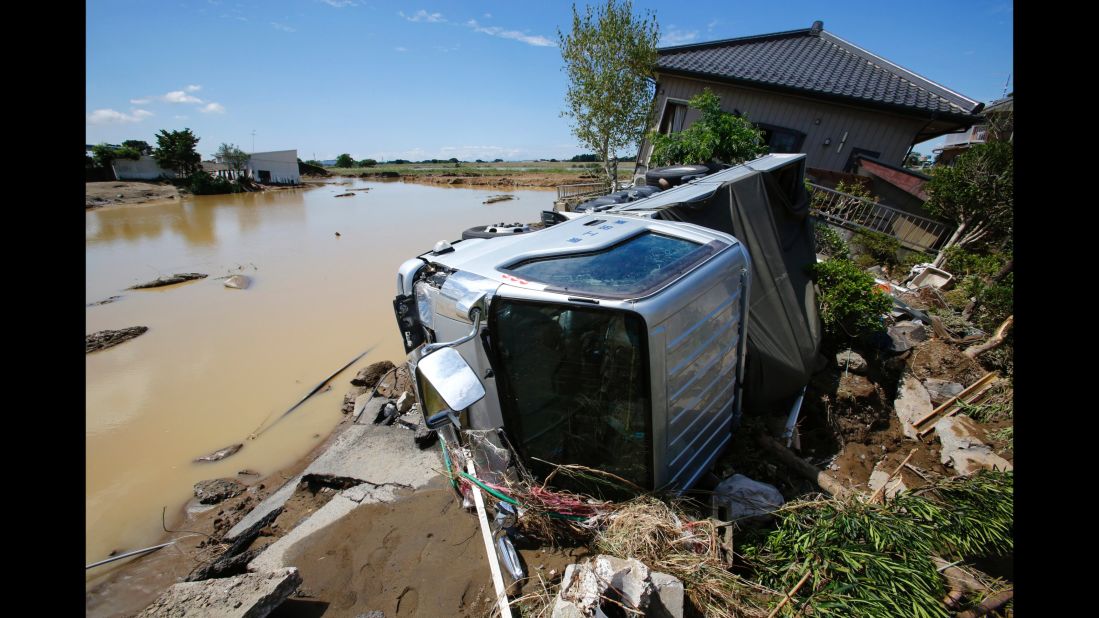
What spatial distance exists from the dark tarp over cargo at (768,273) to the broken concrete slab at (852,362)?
0.33 meters

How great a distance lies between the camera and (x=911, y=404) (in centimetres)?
439

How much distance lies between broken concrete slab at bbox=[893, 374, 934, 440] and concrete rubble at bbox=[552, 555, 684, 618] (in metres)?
3.60

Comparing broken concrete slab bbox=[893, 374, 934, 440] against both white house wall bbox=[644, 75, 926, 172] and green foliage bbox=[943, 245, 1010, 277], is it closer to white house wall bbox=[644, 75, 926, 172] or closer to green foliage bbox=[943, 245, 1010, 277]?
green foliage bbox=[943, 245, 1010, 277]

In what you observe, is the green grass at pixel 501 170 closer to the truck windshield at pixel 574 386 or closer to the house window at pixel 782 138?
the house window at pixel 782 138

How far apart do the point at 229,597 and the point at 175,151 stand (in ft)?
155

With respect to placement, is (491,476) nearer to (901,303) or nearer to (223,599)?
(223,599)

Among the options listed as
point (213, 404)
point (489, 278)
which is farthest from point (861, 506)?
point (213, 404)

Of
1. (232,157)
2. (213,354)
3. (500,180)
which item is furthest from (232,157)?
(213,354)

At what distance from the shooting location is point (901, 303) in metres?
5.82

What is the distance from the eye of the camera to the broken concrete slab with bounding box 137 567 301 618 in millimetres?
2256

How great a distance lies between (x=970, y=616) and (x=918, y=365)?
3.76 metres
